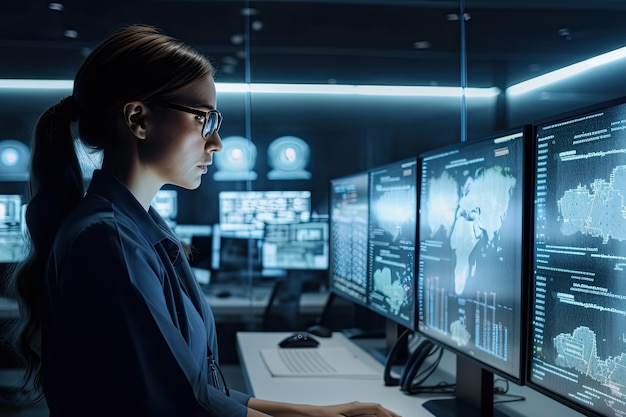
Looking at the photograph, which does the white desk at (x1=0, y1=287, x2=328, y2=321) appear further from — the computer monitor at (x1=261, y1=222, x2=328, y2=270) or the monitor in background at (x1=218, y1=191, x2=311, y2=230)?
the monitor in background at (x1=218, y1=191, x2=311, y2=230)

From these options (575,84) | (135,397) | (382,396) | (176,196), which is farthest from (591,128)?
(176,196)

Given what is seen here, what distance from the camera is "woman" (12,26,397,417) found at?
35.3 inches

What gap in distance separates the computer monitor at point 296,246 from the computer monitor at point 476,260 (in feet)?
6.62

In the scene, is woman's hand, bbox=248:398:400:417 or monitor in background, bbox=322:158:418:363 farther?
monitor in background, bbox=322:158:418:363

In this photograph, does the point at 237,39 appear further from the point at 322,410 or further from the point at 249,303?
the point at 322,410

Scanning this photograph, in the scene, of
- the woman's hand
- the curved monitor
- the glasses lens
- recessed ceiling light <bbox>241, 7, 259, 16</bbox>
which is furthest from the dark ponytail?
recessed ceiling light <bbox>241, 7, 259, 16</bbox>

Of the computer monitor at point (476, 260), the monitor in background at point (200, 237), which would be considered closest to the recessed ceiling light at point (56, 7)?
the monitor in background at point (200, 237)

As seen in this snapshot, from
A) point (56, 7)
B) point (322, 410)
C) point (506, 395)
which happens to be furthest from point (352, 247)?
point (56, 7)

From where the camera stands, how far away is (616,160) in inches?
40.5

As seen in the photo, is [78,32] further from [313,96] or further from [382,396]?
[382,396]

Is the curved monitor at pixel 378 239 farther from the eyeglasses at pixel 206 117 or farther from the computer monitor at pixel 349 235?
the eyeglasses at pixel 206 117

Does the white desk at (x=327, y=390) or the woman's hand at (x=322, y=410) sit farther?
the white desk at (x=327, y=390)

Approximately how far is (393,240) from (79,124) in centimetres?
121

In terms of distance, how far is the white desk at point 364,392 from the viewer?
1.65m
